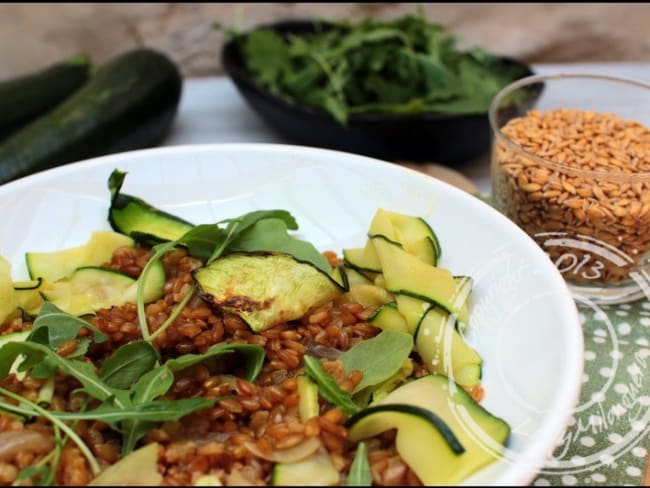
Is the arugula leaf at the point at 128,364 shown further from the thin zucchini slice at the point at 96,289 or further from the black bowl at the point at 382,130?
the black bowl at the point at 382,130

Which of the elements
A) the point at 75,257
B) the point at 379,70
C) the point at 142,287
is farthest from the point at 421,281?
the point at 379,70

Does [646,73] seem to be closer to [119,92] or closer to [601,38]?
[601,38]

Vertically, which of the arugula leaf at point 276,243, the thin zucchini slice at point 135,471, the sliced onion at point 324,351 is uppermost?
the arugula leaf at point 276,243

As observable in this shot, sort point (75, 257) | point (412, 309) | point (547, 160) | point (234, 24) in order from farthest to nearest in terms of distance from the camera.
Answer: point (234, 24) < point (547, 160) < point (75, 257) < point (412, 309)

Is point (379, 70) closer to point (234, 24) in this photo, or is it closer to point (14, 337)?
point (234, 24)

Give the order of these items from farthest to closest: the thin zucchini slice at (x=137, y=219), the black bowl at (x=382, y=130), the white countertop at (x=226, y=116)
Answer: the white countertop at (x=226, y=116), the black bowl at (x=382, y=130), the thin zucchini slice at (x=137, y=219)

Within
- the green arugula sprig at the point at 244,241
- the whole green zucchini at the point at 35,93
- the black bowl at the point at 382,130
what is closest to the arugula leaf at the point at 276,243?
the green arugula sprig at the point at 244,241

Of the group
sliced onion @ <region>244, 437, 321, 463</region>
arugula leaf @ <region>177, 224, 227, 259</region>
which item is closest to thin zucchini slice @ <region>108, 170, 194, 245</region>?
arugula leaf @ <region>177, 224, 227, 259</region>
